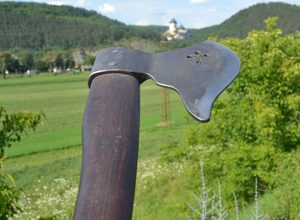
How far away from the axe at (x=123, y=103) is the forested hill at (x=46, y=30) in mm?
100094

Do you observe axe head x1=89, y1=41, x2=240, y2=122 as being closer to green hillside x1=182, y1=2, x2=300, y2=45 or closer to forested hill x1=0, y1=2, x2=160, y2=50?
green hillside x1=182, y1=2, x2=300, y2=45

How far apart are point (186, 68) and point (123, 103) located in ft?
1.01

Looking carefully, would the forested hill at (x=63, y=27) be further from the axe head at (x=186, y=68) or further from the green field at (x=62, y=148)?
the axe head at (x=186, y=68)

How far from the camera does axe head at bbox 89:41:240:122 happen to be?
1797 mm

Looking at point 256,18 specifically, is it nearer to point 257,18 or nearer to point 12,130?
point 257,18

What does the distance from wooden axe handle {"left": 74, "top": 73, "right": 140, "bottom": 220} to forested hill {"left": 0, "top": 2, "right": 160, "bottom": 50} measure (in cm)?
10024

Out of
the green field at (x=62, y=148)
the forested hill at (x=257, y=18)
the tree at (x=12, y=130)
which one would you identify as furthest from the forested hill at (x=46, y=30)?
the tree at (x=12, y=130)

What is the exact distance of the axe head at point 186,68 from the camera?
180cm

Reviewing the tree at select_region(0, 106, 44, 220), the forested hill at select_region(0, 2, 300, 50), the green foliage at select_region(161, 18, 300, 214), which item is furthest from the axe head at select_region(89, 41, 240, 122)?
the forested hill at select_region(0, 2, 300, 50)

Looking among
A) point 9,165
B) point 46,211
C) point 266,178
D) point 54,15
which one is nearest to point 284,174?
point 266,178

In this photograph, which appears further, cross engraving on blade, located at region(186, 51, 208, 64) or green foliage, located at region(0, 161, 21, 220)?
green foliage, located at region(0, 161, 21, 220)

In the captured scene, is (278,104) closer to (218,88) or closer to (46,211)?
(46,211)

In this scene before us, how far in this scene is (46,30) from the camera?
10962cm

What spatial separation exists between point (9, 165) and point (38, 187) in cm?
344
